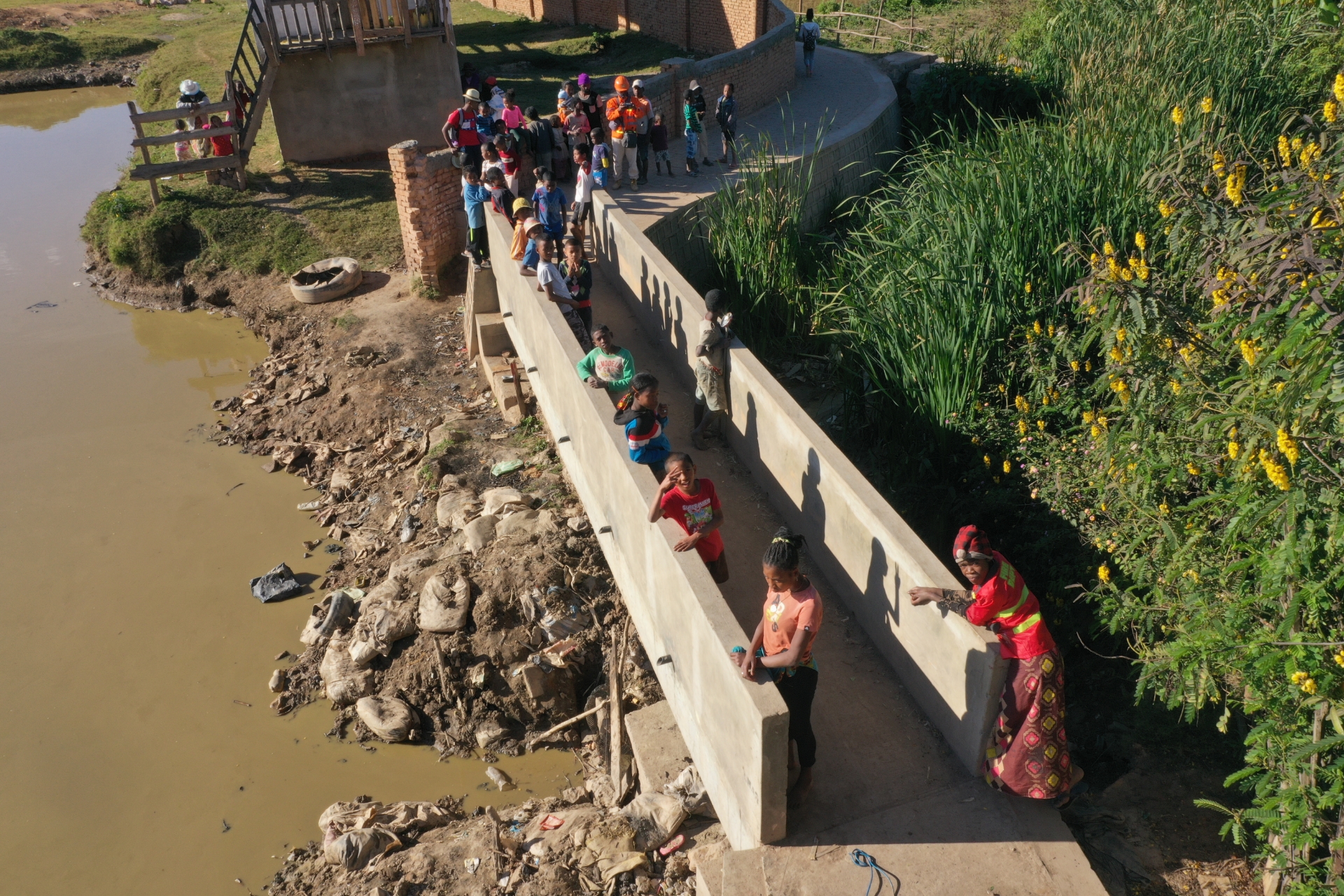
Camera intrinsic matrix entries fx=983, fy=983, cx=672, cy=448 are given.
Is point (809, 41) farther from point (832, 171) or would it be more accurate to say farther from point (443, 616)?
point (443, 616)

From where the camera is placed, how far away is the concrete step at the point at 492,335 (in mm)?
10859

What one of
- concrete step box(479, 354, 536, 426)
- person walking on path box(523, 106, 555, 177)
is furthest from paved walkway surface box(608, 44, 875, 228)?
concrete step box(479, 354, 536, 426)

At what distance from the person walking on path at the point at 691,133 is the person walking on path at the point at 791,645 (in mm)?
8575

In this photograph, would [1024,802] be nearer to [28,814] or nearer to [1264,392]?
[1264,392]

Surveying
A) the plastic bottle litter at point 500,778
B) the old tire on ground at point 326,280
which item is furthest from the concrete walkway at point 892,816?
the old tire on ground at point 326,280

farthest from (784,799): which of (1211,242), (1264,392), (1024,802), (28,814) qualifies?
(28,814)

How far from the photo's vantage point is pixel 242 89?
606 inches

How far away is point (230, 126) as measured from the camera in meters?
14.9

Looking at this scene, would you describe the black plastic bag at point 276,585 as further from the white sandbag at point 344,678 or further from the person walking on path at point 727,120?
the person walking on path at point 727,120

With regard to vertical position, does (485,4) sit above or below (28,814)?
above

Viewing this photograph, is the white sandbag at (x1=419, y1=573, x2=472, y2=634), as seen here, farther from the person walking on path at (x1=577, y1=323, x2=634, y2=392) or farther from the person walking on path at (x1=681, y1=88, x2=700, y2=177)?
the person walking on path at (x1=681, y1=88, x2=700, y2=177)

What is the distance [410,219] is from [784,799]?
947 centimetres

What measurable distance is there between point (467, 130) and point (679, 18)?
Answer: 11.0 metres

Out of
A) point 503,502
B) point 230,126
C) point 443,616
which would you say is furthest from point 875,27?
point 443,616
